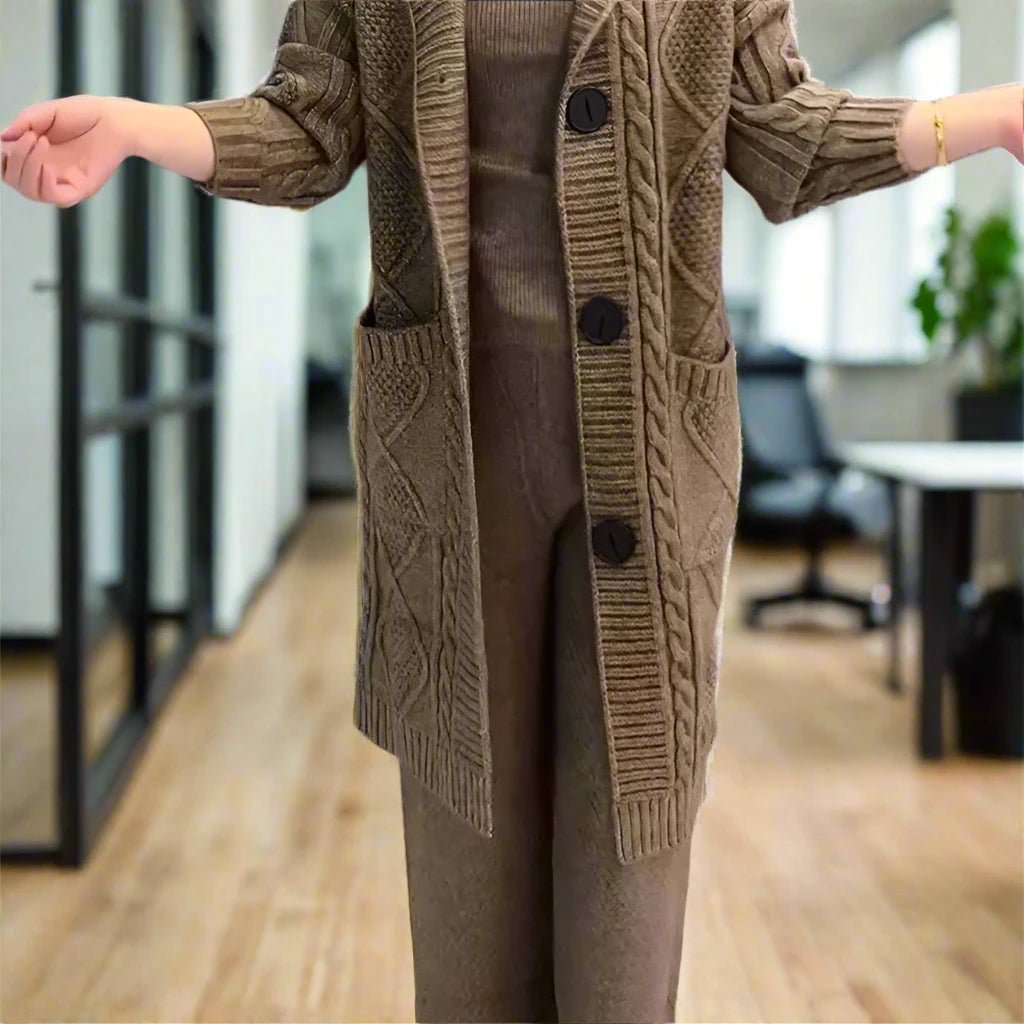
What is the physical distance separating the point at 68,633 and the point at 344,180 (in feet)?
4.83

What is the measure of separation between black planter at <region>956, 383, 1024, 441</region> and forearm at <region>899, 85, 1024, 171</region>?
3.71 m

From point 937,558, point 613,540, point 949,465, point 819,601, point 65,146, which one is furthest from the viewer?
point 819,601

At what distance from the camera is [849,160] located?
1.12 m

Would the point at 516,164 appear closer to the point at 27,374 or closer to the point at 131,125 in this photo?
the point at 131,125

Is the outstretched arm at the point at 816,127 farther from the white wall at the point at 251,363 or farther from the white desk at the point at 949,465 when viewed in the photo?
the white wall at the point at 251,363

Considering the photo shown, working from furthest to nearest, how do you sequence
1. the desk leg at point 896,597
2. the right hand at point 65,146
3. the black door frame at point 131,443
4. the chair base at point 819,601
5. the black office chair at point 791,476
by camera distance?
1. the black office chair at point 791,476
2. the chair base at point 819,601
3. the desk leg at point 896,597
4. the black door frame at point 131,443
5. the right hand at point 65,146

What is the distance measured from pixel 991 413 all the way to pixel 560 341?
12.6 ft

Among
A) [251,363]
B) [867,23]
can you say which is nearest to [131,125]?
[251,363]

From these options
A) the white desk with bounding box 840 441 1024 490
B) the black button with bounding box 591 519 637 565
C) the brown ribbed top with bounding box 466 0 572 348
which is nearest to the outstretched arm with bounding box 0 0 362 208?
the brown ribbed top with bounding box 466 0 572 348

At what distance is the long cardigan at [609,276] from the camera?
1100 mm

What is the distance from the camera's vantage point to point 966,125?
1080 mm

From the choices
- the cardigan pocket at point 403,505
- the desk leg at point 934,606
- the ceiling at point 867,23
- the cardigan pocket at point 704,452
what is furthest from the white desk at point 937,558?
the ceiling at point 867,23

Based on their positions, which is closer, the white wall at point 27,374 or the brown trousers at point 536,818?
the brown trousers at point 536,818

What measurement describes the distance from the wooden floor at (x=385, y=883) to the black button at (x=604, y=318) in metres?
1.13
